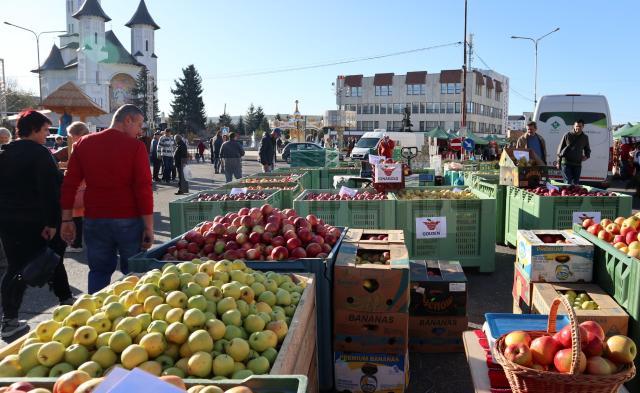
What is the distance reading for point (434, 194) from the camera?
7785 mm

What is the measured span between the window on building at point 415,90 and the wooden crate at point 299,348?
90.6 meters

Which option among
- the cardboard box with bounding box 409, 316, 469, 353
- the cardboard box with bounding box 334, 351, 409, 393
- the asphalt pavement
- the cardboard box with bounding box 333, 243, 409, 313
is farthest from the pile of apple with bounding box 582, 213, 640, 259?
the cardboard box with bounding box 334, 351, 409, 393

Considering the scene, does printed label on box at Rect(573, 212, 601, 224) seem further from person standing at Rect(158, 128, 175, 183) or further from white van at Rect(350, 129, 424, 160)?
white van at Rect(350, 129, 424, 160)

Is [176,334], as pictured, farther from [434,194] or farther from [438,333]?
[434,194]

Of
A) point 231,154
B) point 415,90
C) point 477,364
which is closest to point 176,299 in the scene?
point 477,364

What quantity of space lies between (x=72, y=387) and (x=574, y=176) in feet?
37.3

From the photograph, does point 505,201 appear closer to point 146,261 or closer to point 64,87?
point 146,261

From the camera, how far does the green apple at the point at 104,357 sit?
2.31m

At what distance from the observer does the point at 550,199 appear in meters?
7.21

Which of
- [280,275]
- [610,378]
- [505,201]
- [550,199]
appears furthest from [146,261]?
[505,201]

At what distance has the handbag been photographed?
15.7 ft

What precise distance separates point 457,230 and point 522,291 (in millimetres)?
2666

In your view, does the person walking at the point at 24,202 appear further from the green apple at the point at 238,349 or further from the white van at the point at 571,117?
the white van at the point at 571,117

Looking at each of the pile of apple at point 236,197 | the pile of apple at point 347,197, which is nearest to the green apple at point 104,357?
the pile of apple at point 236,197
